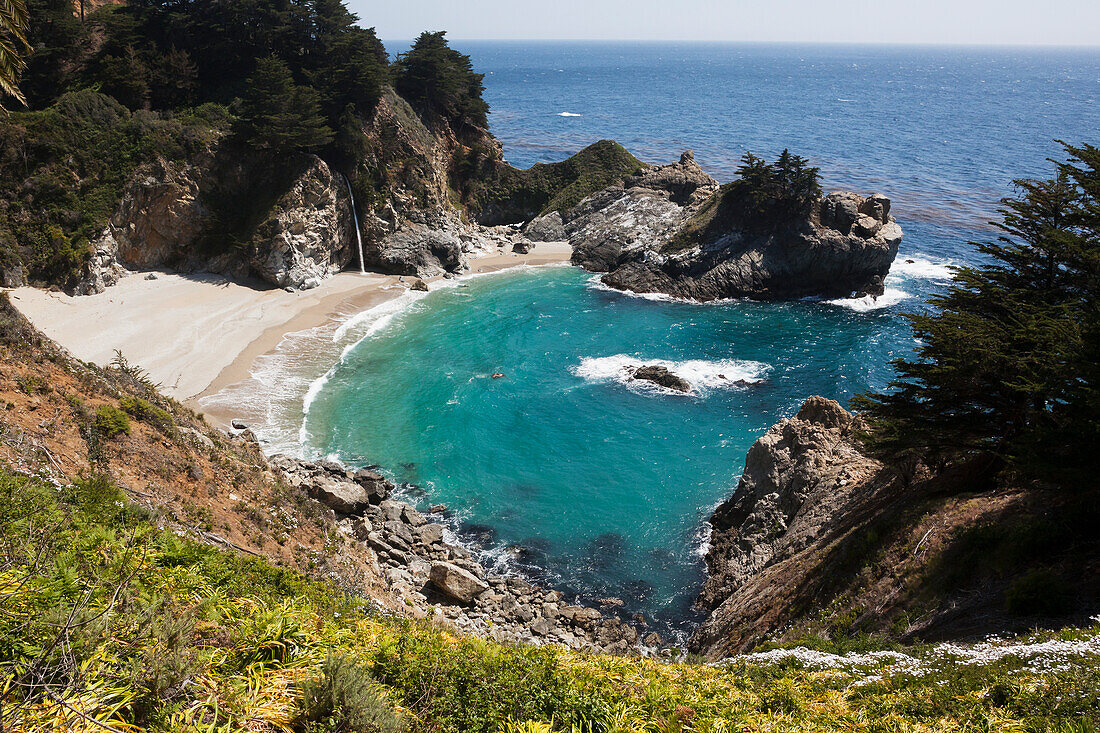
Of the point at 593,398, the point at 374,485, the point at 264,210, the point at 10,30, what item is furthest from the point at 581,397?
the point at 10,30

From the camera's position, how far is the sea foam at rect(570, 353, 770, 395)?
35875mm

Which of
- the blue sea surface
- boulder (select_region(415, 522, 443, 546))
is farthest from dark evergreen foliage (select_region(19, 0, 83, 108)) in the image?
boulder (select_region(415, 522, 443, 546))

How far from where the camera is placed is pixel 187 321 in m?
37.0

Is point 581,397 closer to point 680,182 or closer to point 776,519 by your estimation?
point 776,519

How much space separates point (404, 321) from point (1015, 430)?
117ft

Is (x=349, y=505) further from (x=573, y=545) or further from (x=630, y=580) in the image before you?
(x=630, y=580)

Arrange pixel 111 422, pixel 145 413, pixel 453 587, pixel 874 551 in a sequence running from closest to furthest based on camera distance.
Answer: pixel 111 422 → pixel 874 551 → pixel 145 413 → pixel 453 587

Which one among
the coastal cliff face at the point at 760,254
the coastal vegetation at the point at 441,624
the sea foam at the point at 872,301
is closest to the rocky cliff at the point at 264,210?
the coastal cliff face at the point at 760,254

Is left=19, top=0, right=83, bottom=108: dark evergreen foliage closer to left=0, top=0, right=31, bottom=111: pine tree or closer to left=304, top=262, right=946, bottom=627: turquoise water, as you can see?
left=304, top=262, right=946, bottom=627: turquoise water

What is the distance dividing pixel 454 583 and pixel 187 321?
27.1 m

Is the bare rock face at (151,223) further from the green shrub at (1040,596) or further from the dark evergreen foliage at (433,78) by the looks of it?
the green shrub at (1040,596)

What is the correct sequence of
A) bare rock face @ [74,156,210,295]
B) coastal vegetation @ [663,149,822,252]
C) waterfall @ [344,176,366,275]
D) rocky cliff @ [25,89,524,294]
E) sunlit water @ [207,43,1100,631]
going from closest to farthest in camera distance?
sunlit water @ [207,43,1100,631] → bare rock face @ [74,156,210,295] → rocky cliff @ [25,89,524,294] → waterfall @ [344,176,366,275] → coastal vegetation @ [663,149,822,252]

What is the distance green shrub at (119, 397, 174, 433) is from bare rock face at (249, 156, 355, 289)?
29.2 metres

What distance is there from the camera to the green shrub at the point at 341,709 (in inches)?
207
